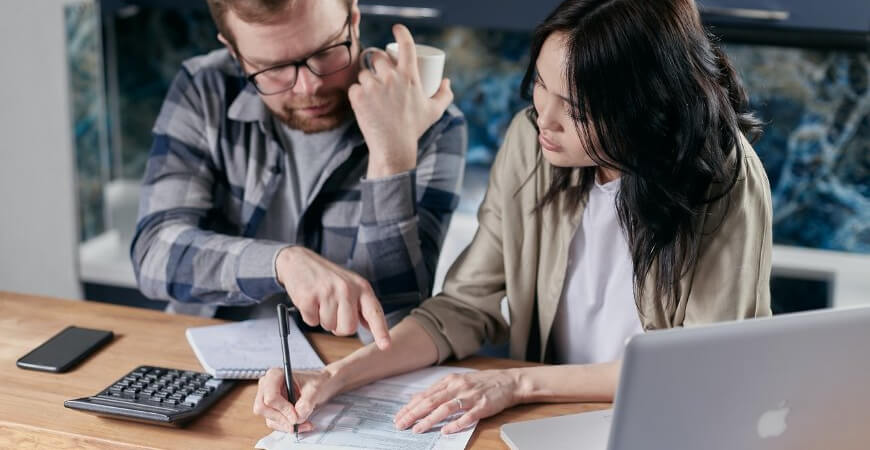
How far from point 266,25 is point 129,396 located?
2.13 ft

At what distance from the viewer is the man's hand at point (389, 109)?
1.61m

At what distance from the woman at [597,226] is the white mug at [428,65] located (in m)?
0.18

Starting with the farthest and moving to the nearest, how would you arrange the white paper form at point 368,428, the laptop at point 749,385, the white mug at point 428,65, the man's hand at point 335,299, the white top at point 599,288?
1. the white mug at point 428,65
2. the white top at point 599,288
3. the man's hand at point 335,299
4. the white paper form at point 368,428
5. the laptop at point 749,385

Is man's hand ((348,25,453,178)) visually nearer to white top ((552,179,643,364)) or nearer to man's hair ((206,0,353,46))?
man's hair ((206,0,353,46))

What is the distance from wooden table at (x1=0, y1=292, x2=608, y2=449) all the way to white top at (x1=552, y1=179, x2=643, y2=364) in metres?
0.18

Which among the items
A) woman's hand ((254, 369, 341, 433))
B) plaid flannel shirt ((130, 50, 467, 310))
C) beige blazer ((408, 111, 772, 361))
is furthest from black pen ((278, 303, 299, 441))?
plaid flannel shirt ((130, 50, 467, 310))

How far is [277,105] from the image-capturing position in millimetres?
1703

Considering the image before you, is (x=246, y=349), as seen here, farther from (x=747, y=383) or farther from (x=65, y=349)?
(x=747, y=383)

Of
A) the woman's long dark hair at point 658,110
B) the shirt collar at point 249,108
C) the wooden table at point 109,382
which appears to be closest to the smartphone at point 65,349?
the wooden table at point 109,382

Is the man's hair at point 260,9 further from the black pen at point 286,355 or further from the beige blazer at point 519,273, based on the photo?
the black pen at point 286,355

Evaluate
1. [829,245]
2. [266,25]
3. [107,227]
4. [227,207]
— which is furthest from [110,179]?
[829,245]

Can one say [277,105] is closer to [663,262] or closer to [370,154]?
[370,154]

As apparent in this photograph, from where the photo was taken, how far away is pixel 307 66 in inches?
63.4

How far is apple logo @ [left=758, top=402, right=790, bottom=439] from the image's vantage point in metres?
1.02
